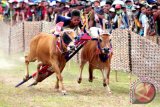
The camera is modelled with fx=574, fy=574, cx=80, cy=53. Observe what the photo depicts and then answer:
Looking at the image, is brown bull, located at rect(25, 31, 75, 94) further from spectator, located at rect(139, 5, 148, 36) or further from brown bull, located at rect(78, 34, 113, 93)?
spectator, located at rect(139, 5, 148, 36)

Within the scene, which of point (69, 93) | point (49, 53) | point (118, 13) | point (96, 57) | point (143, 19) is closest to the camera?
point (69, 93)

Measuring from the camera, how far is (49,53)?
14.4m

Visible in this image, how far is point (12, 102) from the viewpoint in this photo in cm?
1234

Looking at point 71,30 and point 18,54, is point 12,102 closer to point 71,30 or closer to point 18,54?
point 71,30

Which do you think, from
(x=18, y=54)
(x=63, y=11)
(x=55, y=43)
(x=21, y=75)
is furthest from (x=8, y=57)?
(x=55, y=43)

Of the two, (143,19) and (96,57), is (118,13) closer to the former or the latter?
(143,19)

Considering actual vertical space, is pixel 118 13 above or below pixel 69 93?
above

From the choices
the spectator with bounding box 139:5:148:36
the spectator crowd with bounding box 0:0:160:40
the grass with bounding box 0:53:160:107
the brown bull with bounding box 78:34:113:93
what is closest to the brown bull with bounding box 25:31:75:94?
the grass with bounding box 0:53:160:107

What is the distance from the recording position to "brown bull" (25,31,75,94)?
1403 centimetres

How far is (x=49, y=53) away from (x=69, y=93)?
113 cm

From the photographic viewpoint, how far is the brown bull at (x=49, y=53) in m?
14.0

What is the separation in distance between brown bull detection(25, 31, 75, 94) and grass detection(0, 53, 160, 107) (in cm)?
57

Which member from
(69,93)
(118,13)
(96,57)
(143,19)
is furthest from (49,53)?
(118,13)

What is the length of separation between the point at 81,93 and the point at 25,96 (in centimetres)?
158
